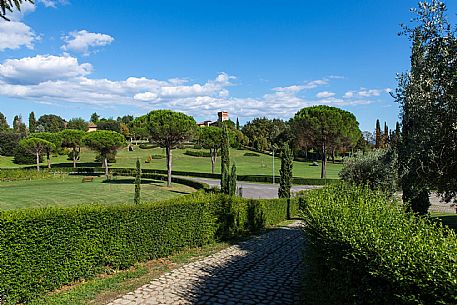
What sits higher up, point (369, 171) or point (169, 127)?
point (169, 127)

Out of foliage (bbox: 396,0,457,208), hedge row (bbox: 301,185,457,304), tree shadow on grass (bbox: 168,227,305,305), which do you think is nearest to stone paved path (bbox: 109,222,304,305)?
tree shadow on grass (bbox: 168,227,305,305)

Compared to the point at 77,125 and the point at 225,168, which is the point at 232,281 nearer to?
the point at 225,168

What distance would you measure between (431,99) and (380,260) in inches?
181

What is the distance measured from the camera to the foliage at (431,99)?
6.40 metres

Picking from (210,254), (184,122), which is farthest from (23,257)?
(184,122)

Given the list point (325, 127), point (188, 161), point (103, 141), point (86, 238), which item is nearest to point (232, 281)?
point (86, 238)

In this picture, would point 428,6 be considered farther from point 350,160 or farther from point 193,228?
point 350,160

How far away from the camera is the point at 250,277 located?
858cm

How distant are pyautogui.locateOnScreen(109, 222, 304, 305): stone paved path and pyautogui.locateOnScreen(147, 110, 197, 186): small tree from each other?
24.6 m

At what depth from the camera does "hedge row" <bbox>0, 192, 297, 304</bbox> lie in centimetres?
692

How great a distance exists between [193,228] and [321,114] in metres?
35.8

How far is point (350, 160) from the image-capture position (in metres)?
20.9

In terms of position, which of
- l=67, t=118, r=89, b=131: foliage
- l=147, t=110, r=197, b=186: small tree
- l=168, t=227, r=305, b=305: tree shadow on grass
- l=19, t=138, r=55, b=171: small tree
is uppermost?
l=67, t=118, r=89, b=131: foliage

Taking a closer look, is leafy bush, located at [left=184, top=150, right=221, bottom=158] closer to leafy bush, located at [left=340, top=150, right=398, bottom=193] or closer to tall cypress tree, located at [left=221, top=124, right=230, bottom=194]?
tall cypress tree, located at [left=221, top=124, right=230, bottom=194]
